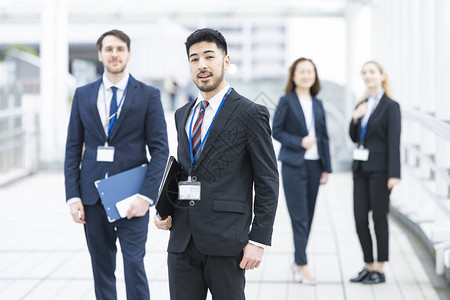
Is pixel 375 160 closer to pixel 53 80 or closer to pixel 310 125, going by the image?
pixel 310 125

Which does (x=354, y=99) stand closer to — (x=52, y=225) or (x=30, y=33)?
(x=52, y=225)

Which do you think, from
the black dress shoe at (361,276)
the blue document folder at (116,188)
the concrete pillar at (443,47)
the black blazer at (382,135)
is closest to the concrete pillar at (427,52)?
the concrete pillar at (443,47)

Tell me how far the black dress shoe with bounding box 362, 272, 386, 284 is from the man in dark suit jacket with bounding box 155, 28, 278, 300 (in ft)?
8.35

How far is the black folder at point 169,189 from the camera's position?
8.72ft

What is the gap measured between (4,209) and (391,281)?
518 cm

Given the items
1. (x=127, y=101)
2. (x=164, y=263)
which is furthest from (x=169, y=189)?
(x=164, y=263)

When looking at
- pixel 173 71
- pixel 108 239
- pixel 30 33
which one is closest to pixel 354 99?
pixel 108 239

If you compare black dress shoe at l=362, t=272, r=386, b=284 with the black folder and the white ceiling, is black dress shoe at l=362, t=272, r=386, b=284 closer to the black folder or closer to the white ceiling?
the black folder

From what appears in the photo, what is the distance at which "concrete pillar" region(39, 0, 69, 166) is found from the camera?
11.9 m

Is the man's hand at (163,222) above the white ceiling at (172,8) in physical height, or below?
below

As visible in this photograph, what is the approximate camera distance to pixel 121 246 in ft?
12.1

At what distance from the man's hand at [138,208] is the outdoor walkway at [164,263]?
121cm

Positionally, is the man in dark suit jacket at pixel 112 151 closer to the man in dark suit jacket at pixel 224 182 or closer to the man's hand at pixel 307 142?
the man in dark suit jacket at pixel 224 182

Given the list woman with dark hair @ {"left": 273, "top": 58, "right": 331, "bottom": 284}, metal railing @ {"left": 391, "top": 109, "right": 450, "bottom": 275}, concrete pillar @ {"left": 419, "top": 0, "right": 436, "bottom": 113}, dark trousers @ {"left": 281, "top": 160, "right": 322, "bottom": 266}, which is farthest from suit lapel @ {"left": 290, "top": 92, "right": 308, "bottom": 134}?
concrete pillar @ {"left": 419, "top": 0, "right": 436, "bottom": 113}
